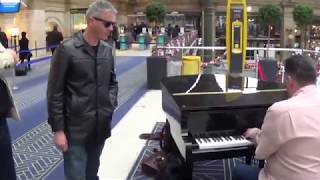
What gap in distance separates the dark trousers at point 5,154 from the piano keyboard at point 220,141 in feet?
4.76

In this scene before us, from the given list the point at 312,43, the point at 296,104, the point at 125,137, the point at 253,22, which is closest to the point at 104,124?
the point at 296,104

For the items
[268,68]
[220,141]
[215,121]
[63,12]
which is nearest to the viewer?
[220,141]

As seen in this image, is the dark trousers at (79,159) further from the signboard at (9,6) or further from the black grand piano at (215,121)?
the signboard at (9,6)

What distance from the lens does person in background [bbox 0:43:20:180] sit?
3154mm

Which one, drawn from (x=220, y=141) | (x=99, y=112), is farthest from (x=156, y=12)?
(x=99, y=112)

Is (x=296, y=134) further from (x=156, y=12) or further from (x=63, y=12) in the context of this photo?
(x=63, y=12)

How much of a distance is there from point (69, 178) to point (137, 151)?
108 inches

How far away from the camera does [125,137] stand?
6766 millimetres

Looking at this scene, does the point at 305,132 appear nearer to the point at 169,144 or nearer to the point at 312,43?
the point at 169,144

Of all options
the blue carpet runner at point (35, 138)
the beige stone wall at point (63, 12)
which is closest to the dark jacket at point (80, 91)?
the blue carpet runner at point (35, 138)

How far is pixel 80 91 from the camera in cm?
314

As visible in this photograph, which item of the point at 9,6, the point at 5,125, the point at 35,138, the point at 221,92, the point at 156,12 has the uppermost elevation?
the point at 156,12

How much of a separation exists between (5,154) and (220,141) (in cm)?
166

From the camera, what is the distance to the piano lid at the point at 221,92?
3.75m
